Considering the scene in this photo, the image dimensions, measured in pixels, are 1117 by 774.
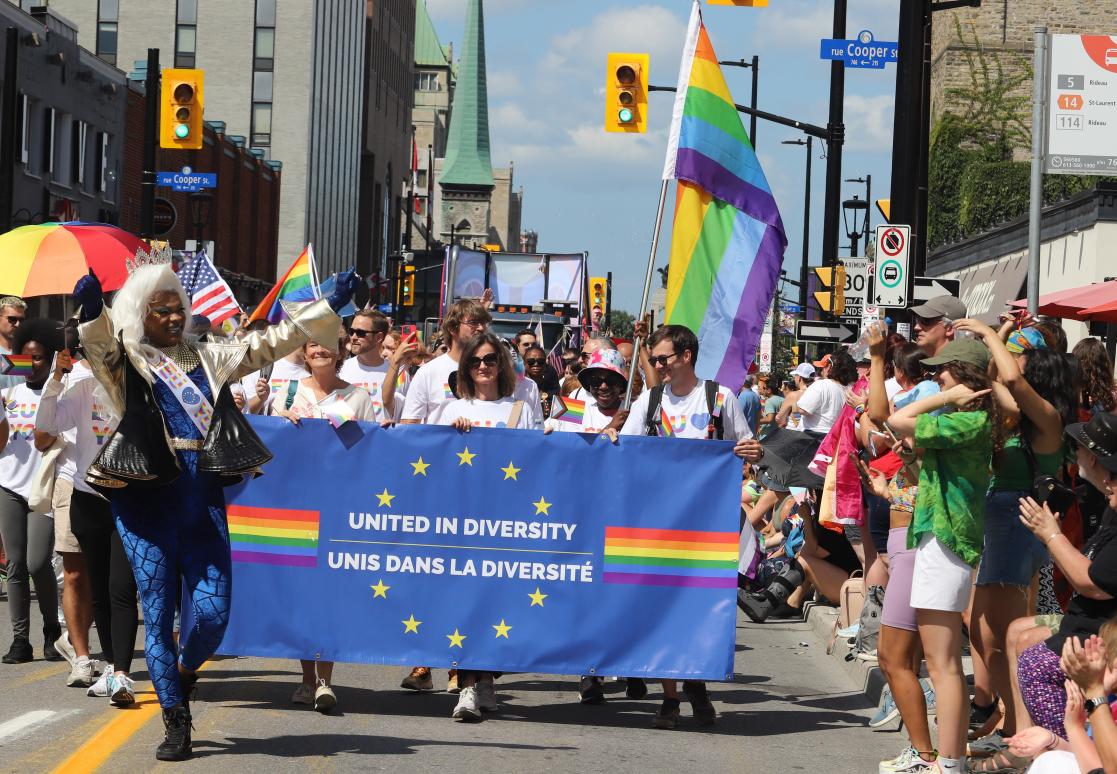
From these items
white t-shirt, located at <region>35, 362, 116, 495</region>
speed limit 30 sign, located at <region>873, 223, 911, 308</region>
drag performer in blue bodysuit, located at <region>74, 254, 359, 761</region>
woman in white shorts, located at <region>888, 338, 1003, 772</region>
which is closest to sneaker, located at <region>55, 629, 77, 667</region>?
white t-shirt, located at <region>35, 362, 116, 495</region>

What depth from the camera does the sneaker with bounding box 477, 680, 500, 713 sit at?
8.37 m

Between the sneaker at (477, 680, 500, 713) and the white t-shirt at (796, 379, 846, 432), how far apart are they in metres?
7.21

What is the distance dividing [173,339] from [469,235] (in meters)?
187

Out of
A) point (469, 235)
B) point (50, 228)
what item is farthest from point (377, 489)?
point (469, 235)

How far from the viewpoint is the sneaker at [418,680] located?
29.3 feet

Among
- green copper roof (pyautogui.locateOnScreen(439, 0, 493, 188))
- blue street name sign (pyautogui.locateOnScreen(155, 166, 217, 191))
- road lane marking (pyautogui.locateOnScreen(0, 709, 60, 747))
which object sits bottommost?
road lane marking (pyautogui.locateOnScreen(0, 709, 60, 747))

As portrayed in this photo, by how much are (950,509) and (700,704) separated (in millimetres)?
2073

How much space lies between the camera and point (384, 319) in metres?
10.7

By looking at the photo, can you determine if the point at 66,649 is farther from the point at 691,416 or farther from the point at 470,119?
the point at 470,119

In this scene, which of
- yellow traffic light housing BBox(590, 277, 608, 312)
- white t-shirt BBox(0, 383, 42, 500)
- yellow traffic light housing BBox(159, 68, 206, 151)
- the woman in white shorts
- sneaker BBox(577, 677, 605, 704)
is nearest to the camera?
the woman in white shorts

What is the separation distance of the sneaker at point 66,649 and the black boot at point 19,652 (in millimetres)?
175

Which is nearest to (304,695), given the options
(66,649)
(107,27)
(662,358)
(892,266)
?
(66,649)

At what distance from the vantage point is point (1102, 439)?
239 inches

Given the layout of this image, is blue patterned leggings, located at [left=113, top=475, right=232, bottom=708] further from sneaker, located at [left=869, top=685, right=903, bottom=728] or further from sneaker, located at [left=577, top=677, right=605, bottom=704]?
sneaker, located at [left=869, top=685, right=903, bottom=728]
